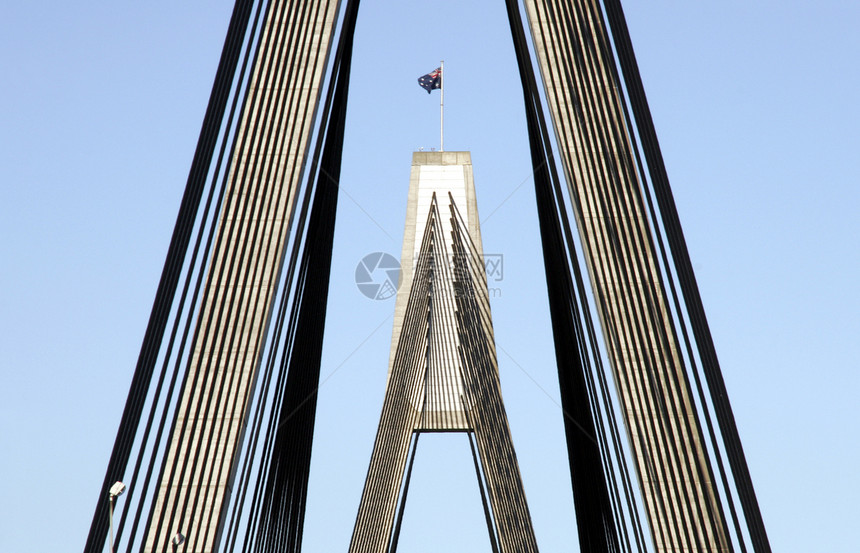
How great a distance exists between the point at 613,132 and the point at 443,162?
687 inches

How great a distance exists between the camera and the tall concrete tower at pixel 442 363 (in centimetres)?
2748

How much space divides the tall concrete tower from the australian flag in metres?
1.87

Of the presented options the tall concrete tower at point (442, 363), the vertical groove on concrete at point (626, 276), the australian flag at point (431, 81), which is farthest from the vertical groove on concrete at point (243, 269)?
the australian flag at point (431, 81)

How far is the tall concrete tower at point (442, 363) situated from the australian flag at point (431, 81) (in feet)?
6.14

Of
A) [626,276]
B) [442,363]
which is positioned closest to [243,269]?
[626,276]

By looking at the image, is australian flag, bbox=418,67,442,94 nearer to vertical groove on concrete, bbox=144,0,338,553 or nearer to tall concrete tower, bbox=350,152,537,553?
tall concrete tower, bbox=350,152,537,553

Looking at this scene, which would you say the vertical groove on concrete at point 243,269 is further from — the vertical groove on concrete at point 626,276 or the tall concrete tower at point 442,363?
the tall concrete tower at point 442,363

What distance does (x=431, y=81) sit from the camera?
31016mm

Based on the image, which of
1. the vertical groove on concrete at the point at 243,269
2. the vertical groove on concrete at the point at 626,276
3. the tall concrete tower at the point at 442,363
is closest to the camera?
the vertical groove on concrete at the point at 243,269

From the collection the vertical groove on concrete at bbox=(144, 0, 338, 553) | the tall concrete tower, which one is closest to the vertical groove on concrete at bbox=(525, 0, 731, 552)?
the vertical groove on concrete at bbox=(144, 0, 338, 553)

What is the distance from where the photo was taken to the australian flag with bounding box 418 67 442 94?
30923mm

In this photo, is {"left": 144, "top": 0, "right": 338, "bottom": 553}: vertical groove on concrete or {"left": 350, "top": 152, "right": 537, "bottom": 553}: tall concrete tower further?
{"left": 350, "top": 152, "right": 537, "bottom": 553}: tall concrete tower

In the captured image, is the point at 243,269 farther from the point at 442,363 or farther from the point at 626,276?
the point at 442,363

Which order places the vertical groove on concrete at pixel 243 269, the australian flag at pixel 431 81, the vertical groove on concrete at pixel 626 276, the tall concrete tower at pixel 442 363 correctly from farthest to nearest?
the australian flag at pixel 431 81, the tall concrete tower at pixel 442 363, the vertical groove on concrete at pixel 626 276, the vertical groove on concrete at pixel 243 269
